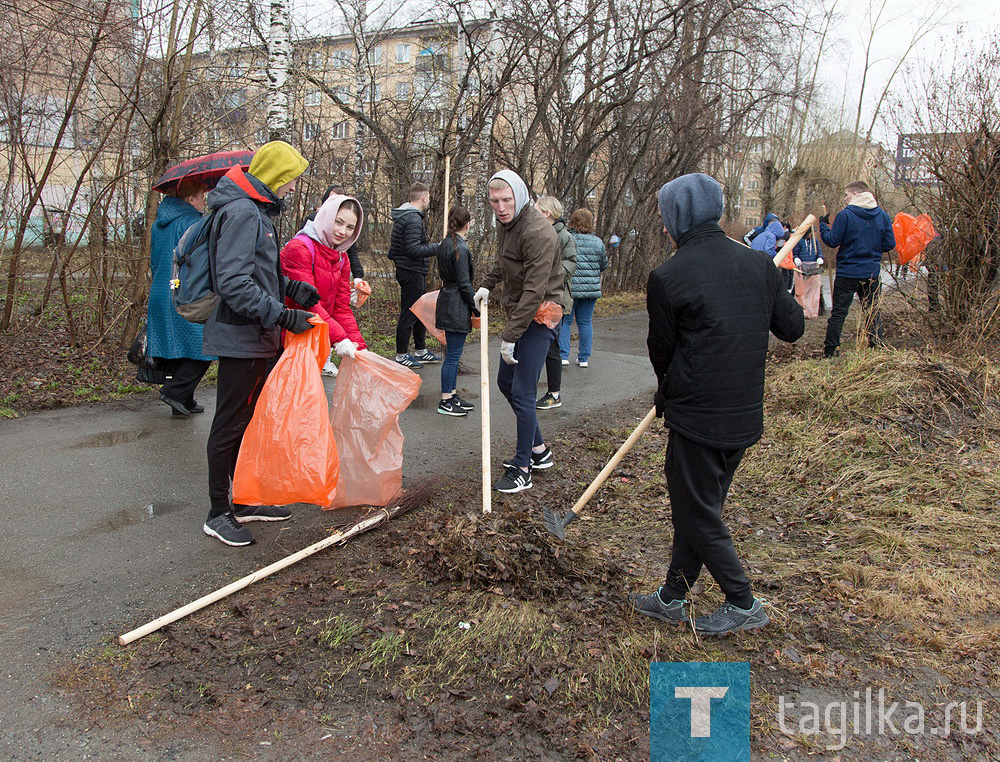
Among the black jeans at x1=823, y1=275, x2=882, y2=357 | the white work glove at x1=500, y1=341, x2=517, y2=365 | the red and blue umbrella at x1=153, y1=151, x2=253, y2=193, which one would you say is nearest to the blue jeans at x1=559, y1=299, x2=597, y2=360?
the black jeans at x1=823, y1=275, x2=882, y2=357

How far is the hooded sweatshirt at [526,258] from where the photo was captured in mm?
4285

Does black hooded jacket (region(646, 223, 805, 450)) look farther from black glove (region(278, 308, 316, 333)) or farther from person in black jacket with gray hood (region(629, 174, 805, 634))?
black glove (region(278, 308, 316, 333))

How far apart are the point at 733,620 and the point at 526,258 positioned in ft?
7.80

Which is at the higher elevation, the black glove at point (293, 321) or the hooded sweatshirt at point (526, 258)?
the hooded sweatshirt at point (526, 258)

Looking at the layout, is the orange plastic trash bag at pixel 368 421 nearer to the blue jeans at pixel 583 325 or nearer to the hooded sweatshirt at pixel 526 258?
the hooded sweatshirt at pixel 526 258

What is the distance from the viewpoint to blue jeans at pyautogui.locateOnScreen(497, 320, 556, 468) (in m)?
4.50

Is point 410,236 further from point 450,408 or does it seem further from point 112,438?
point 112,438

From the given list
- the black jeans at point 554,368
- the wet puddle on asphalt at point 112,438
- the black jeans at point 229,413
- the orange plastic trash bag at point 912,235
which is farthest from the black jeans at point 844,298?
the wet puddle on asphalt at point 112,438

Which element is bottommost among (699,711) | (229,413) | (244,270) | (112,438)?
(699,711)

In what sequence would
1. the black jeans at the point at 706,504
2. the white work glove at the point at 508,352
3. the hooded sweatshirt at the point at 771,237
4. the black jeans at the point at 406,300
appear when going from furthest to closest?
the hooded sweatshirt at the point at 771,237 < the black jeans at the point at 406,300 < the white work glove at the point at 508,352 < the black jeans at the point at 706,504

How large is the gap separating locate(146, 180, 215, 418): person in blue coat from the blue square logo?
429 centimetres

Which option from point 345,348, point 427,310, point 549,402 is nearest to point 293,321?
point 345,348

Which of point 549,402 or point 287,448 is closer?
point 287,448

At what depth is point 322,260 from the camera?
4020mm
